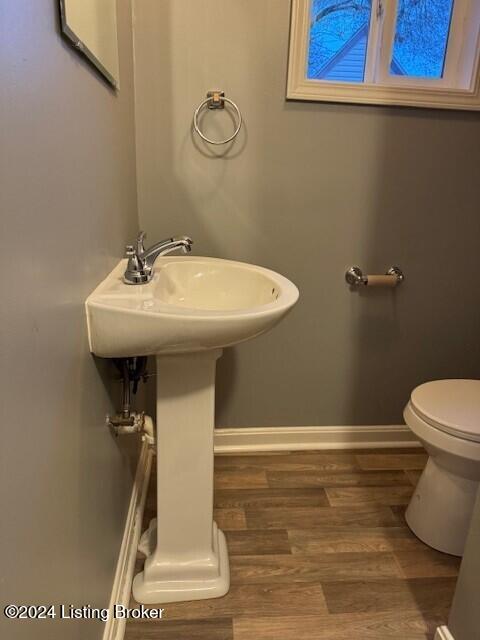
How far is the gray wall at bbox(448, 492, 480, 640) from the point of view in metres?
0.93

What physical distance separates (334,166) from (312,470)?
1224mm

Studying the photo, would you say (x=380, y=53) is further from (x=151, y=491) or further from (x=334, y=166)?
(x=151, y=491)

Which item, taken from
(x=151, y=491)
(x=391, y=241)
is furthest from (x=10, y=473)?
(x=391, y=241)

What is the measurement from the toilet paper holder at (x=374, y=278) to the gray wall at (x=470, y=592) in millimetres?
928

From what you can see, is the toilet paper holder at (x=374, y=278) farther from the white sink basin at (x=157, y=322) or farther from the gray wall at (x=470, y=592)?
the gray wall at (x=470, y=592)

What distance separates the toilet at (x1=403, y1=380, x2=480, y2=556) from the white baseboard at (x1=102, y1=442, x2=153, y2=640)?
0.93m

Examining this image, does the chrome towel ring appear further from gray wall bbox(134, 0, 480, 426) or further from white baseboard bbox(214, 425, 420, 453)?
white baseboard bbox(214, 425, 420, 453)

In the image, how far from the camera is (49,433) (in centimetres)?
64

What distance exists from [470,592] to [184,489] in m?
0.72

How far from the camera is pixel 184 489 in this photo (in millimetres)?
1196

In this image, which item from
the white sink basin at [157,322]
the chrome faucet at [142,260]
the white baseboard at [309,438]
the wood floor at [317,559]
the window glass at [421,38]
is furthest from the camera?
the white baseboard at [309,438]

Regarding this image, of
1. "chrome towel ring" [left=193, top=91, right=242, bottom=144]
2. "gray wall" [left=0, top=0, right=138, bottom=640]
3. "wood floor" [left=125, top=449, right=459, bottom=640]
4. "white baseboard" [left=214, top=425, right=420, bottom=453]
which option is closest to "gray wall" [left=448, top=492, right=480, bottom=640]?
"wood floor" [left=125, top=449, right=459, bottom=640]

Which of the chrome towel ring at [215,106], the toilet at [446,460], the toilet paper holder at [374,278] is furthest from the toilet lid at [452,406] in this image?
the chrome towel ring at [215,106]

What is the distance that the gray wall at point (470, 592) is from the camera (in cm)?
93
